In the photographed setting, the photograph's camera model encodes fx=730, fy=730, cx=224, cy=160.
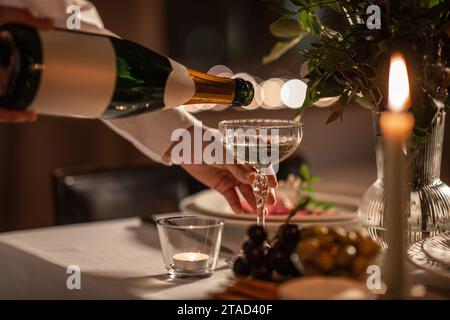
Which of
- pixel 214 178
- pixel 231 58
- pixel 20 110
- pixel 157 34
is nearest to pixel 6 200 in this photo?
pixel 157 34

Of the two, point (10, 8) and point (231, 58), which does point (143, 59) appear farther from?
point (231, 58)

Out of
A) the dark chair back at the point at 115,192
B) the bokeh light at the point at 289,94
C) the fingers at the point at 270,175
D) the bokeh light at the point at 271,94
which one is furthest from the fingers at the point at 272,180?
the bokeh light at the point at 289,94

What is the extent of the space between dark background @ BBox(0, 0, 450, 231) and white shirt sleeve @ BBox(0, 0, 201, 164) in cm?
145

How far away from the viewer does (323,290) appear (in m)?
0.67

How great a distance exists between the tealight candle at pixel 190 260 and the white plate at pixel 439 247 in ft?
0.97

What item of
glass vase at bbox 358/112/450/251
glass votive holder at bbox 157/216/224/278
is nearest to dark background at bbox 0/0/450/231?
glass vase at bbox 358/112/450/251

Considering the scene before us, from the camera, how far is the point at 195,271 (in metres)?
1.00

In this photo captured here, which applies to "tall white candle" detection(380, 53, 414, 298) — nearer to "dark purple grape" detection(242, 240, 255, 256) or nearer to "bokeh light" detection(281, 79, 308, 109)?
"dark purple grape" detection(242, 240, 255, 256)

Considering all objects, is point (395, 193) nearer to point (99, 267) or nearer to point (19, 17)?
point (19, 17)

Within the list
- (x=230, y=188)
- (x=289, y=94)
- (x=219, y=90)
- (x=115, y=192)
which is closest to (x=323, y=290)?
(x=219, y=90)

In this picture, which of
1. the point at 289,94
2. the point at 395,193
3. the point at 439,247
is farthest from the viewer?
the point at 289,94

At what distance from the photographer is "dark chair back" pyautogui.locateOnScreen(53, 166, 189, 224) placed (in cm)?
171

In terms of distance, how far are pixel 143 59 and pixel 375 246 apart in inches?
16.2

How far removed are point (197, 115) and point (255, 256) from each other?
3.60 metres
